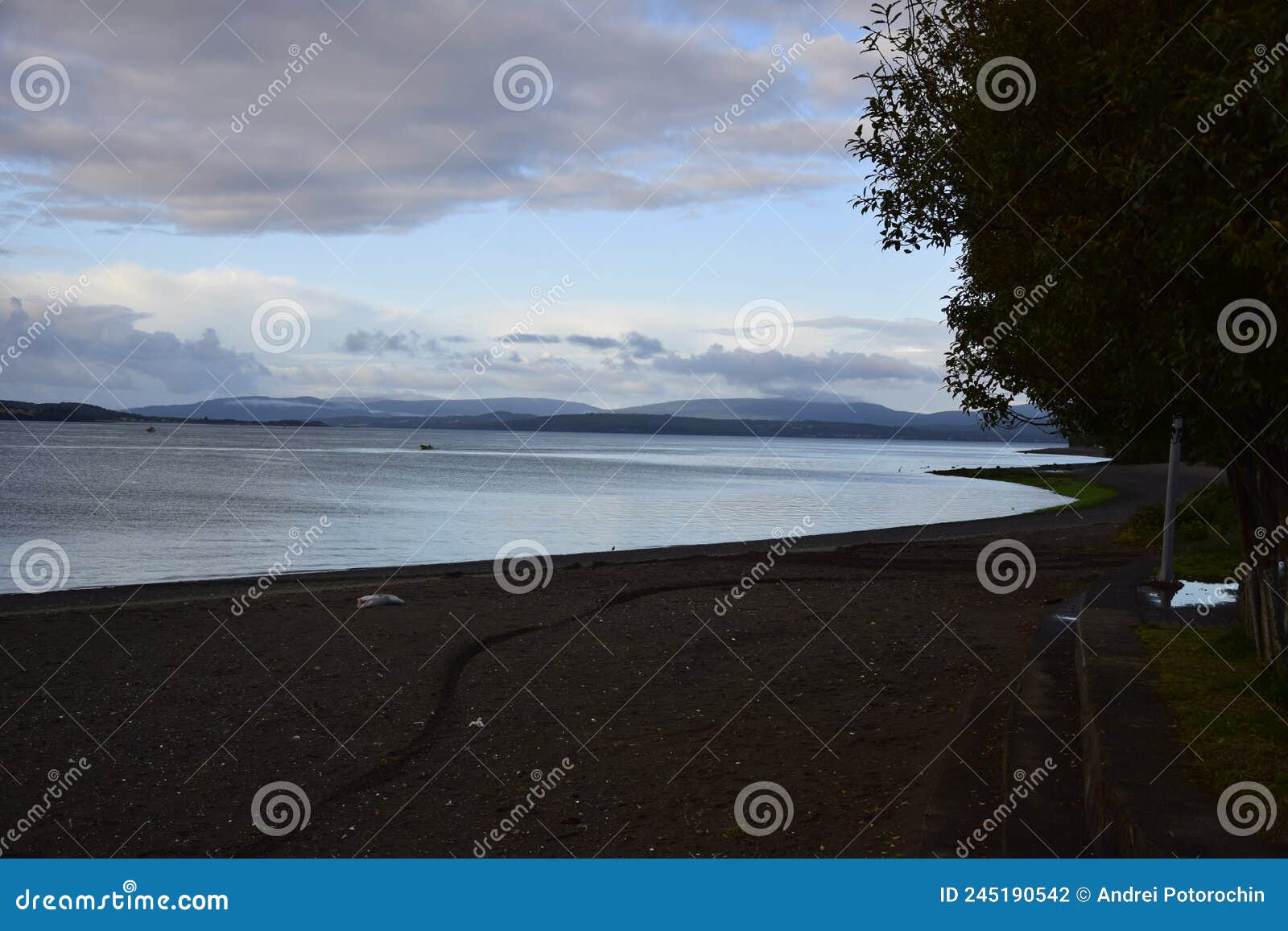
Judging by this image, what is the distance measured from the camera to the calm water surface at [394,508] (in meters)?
33.8

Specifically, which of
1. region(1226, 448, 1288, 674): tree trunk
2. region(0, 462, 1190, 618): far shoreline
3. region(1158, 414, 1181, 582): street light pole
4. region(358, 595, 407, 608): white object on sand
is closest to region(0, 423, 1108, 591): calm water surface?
region(0, 462, 1190, 618): far shoreline

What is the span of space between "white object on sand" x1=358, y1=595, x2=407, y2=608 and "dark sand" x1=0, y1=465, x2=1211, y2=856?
437 millimetres

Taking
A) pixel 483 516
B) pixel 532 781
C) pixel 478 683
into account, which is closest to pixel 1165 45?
pixel 532 781

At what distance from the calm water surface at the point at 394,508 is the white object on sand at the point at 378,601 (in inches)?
328

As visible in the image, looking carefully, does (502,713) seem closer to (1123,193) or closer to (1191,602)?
(1123,193)

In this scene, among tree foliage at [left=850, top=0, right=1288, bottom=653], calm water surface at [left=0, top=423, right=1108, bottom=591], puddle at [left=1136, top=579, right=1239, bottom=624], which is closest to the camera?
tree foliage at [left=850, top=0, right=1288, bottom=653]

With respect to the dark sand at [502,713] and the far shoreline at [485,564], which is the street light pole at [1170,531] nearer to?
the dark sand at [502,713]

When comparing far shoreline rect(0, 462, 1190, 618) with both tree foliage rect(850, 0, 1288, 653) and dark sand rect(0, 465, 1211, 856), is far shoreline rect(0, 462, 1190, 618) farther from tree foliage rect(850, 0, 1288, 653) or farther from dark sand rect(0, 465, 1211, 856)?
tree foliage rect(850, 0, 1288, 653)

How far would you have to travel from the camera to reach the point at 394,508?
5419 centimetres

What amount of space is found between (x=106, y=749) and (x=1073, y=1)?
10747 millimetres

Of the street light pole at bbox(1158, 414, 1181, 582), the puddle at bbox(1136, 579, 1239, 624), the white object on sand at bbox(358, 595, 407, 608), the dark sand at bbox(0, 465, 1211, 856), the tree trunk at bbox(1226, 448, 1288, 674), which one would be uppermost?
the street light pole at bbox(1158, 414, 1181, 582)

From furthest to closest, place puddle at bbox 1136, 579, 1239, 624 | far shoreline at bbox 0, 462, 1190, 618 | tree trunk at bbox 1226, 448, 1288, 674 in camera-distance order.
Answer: far shoreline at bbox 0, 462, 1190, 618 → puddle at bbox 1136, 579, 1239, 624 → tree trunk at bbox 1226, 448, 1288, 674

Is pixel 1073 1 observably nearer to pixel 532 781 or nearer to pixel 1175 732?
pixel 1175 732

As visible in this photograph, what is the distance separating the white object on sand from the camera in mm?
20266
